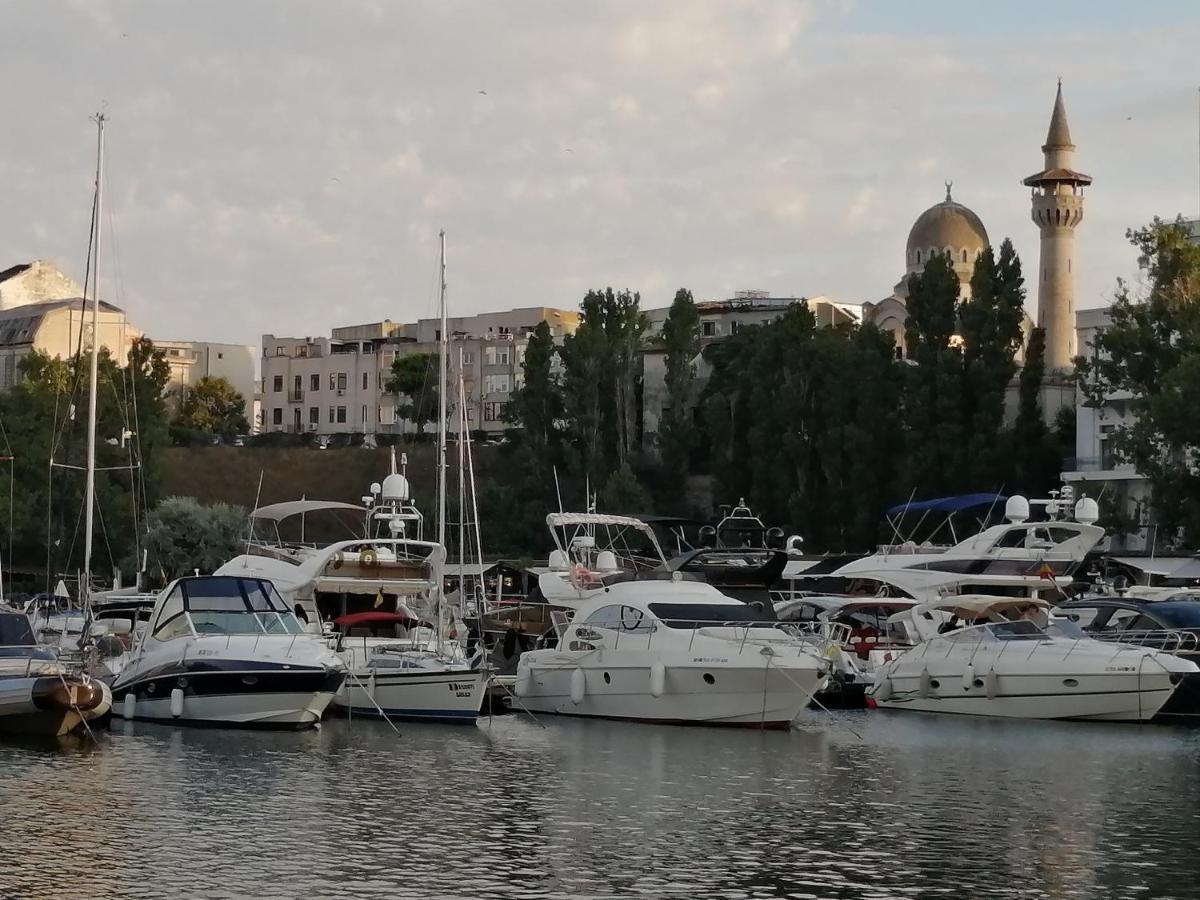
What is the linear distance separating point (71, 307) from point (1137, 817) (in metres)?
131

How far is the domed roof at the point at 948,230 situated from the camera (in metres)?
126

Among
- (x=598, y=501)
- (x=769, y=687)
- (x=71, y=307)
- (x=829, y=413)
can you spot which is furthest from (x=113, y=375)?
(x=769, y=687)

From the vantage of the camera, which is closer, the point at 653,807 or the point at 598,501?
the point at 653,807

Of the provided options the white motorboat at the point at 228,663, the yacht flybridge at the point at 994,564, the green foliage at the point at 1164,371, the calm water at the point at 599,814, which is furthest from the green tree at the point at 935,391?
the white motorboat at the point at 228,663

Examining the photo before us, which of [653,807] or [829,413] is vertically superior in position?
[829,413]

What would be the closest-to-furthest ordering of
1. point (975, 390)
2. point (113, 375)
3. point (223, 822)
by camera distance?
point (223, 822) → point (975, 390) → point (113, 375)

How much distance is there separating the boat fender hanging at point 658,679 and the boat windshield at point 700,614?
87cm

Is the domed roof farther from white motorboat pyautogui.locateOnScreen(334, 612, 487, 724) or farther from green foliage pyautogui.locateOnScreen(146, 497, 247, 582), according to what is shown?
white motorboat pyautogui.locateOnScreen(334, 612, 487, 724)

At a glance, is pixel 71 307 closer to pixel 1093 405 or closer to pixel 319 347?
pixel 319 347

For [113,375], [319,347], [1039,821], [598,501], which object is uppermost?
[319,347]

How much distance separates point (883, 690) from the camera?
147 ft

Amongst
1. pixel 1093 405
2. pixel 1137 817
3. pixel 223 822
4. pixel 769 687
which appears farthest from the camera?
pixel 1093 405

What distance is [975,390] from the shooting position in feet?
277

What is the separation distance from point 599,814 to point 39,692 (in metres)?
12.2
